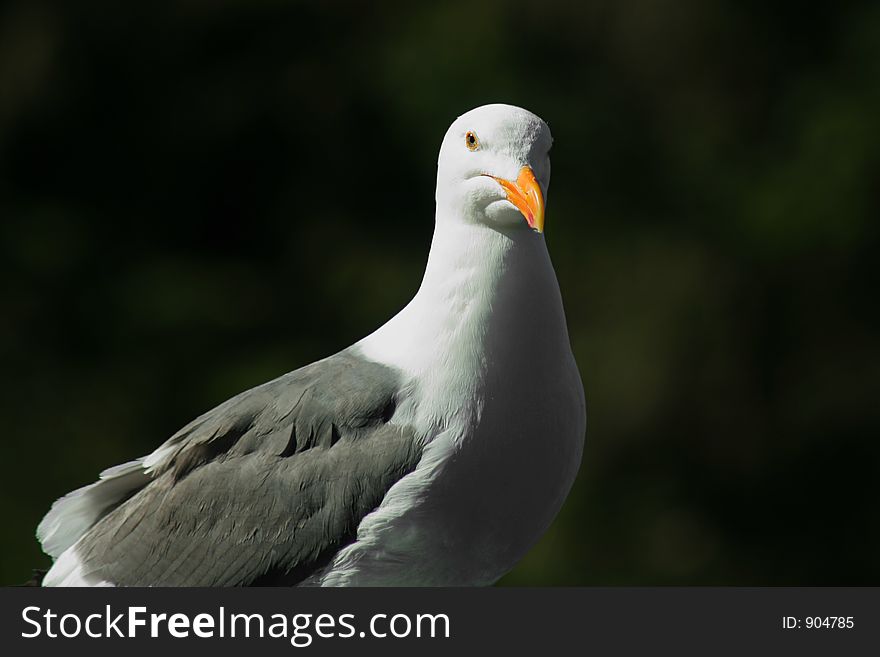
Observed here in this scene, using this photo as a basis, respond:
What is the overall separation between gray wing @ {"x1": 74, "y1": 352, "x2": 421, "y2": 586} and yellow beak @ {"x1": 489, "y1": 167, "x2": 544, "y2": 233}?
0.33 m

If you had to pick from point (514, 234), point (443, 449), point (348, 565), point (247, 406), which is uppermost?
point (514, 234)

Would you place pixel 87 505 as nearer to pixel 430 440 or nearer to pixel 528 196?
pixel 430 440

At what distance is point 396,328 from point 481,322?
0.56ft

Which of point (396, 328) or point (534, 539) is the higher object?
point (396, 328)

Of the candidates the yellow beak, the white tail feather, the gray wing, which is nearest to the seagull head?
the yellow beak

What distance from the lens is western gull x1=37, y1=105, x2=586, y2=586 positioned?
1491mm

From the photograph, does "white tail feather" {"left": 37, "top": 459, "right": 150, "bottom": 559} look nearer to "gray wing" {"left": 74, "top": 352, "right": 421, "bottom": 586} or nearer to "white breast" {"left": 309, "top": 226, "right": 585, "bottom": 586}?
"gray wing" {"left": 74, "top": 352, "right": 421, "bottom": 586}

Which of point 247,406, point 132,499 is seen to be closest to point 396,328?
point 247,406

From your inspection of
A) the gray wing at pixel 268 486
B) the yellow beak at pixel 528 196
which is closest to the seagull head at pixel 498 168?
the yellow beak at pixel 528 196

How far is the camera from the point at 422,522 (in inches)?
58.3

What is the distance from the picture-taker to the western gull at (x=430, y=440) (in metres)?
1.49

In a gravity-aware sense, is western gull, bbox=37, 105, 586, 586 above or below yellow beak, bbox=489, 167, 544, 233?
below

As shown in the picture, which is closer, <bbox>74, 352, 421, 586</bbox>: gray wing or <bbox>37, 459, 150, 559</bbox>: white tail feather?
<bbox>74, 352, 421, 586</bbox>: gray wing

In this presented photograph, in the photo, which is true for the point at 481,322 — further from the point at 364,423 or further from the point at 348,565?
the point at 348,565
